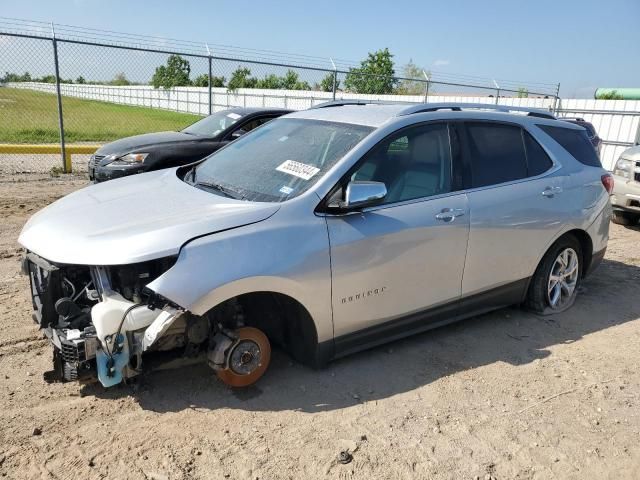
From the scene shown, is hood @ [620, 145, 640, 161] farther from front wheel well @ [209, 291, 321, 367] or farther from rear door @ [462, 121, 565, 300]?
front wheel well @ [209, 291, 321, 367]

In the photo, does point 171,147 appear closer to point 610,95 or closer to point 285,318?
point 285,318

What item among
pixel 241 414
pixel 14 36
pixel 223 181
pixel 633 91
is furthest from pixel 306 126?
pixel 633 91

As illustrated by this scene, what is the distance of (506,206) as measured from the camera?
4.15 m

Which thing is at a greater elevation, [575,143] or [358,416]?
[575,143]

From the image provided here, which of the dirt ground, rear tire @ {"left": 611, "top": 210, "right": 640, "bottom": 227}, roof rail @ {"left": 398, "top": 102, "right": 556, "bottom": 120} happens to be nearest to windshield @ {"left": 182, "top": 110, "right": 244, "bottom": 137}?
the dirt ground

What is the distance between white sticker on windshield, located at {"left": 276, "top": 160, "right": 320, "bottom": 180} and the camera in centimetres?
346

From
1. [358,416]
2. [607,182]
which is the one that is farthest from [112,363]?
[607,182]

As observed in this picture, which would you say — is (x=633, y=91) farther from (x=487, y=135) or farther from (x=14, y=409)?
(x=14, y=409)

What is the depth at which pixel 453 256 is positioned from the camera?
3.88m

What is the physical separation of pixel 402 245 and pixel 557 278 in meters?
2.12

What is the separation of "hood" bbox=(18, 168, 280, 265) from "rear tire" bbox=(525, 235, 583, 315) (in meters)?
2.74

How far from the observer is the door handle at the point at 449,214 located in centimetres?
376

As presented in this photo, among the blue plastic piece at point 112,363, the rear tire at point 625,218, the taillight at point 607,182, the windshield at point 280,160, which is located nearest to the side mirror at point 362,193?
the windshield at point 280,160

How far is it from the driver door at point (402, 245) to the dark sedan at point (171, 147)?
4.83 m
